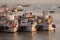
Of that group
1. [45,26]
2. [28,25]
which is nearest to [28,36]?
[28,25]

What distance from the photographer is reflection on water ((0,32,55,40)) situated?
41.9 m

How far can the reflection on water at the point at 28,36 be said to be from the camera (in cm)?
4191

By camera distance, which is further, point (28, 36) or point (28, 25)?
point (28, 25)

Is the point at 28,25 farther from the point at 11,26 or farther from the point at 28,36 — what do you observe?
the point at 28,36

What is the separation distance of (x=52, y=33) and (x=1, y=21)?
5750mm

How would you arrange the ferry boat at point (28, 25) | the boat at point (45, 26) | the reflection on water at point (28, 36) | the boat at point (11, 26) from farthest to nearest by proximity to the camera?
1. the boat at point (45, 26)
2. the ferry boat at point (28, 25)
3. the boat at point (11, 26)
4. the reflection on water at point (28, 36)

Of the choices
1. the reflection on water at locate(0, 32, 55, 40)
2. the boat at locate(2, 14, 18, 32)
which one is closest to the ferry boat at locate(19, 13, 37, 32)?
the boat at locate(2, 14, 18, 32)

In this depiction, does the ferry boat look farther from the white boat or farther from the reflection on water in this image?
the reflection on water

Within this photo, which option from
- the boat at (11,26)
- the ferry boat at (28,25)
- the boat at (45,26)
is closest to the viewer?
the boat at (11,26)

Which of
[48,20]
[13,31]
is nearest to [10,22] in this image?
[13,31]

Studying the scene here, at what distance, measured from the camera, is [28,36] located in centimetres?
4297

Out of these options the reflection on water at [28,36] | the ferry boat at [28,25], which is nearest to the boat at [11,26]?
the ferry boat at [28,25]

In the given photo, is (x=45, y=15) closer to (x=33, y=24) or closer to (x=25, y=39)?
(x=33, y=24)

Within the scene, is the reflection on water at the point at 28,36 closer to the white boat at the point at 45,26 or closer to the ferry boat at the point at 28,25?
the ferry boat at the point at 28,25
